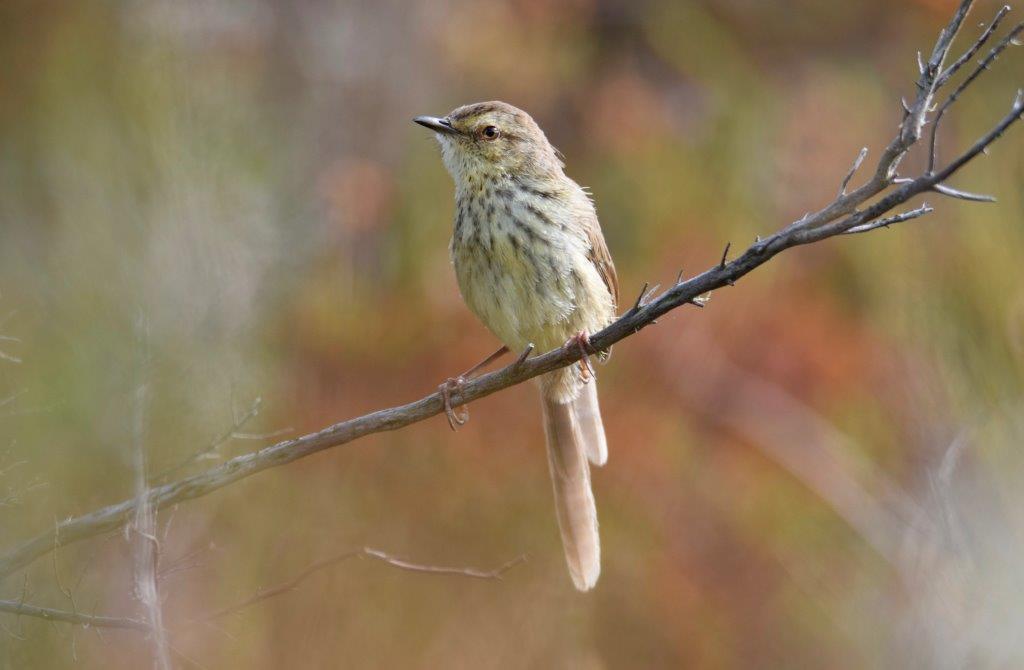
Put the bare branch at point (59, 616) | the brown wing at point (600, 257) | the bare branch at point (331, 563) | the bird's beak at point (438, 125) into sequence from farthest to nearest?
the bird's beak at point (438, 125)
the brown wing at point (600, 257)
the bare branch at point (331, 563)
the bare branch at point (59, 616)

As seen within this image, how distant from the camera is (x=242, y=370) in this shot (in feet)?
14.5

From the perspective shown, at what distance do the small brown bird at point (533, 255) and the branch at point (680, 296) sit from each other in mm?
482

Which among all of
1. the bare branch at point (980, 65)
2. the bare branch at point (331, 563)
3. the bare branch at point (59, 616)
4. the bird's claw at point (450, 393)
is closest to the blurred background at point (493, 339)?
the bare branch at point (59, 616)

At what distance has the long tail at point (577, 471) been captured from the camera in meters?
4.14

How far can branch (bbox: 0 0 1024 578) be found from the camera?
7.55ft

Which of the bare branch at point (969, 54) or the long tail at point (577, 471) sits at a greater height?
the bare branch at point (969, 54)

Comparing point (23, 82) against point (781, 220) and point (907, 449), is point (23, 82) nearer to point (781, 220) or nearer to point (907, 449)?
point (781, 220)

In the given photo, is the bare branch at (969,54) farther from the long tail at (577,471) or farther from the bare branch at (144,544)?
the long tail at (577,471)

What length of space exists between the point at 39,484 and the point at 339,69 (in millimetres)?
6222

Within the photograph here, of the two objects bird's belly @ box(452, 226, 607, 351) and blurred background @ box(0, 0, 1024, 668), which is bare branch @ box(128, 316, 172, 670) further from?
bird's belly @ box(452, 226, 607, 351)

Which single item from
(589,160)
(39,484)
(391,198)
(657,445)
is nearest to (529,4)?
(589,160)

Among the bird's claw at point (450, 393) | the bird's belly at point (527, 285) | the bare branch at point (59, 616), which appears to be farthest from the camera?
the bird's belly at point (527, 285)

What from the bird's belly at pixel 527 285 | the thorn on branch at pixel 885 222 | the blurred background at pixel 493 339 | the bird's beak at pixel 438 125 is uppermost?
the thorn on branch at pixel 885 222

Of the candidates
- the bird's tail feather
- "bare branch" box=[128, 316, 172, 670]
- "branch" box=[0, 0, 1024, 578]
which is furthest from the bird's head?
"bare branch" box=[128, 316, 172, 670]
